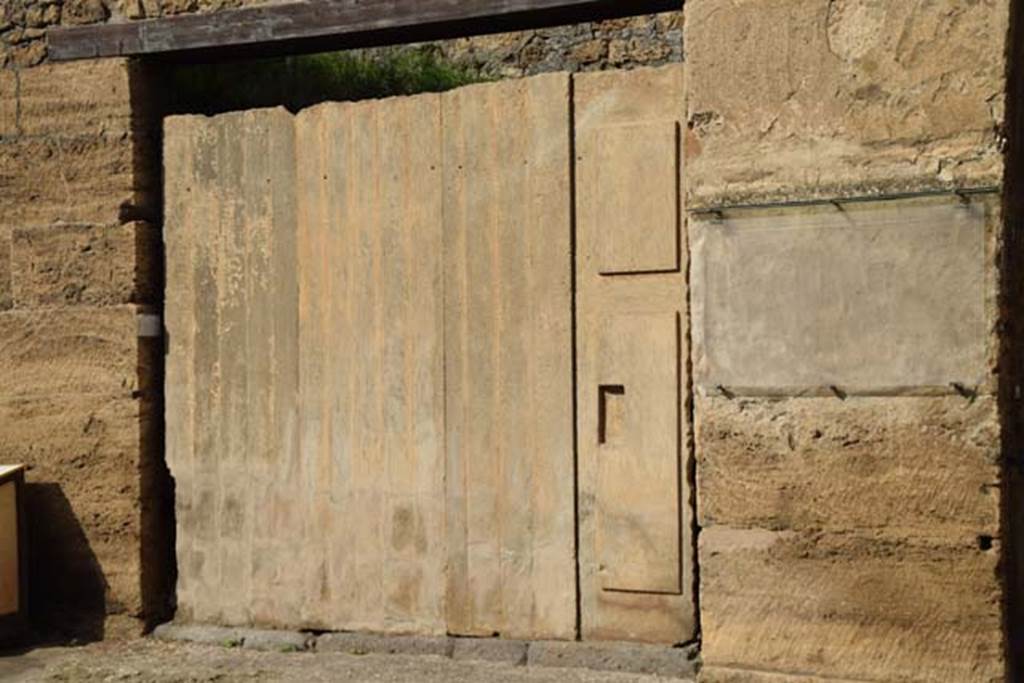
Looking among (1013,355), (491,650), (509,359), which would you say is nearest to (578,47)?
(509,359)

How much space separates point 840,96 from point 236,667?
8.69 feet

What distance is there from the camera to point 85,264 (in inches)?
207

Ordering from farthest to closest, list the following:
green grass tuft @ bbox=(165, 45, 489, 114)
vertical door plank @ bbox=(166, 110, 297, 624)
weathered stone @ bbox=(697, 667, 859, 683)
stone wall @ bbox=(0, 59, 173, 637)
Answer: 1. green grass tuft @ bbox=(165, 45, 489, 114)
2. stone wall @ bbox=(0, 59, 173, 637)
3. vertical door plank @ bbox=(166, 110, 297, 624)
4. weathered stone @ bbox=(697, 667, 859, 683)

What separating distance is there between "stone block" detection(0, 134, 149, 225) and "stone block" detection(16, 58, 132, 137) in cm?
4

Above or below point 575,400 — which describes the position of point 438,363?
above

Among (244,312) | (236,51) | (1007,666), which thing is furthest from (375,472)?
(1007,666)

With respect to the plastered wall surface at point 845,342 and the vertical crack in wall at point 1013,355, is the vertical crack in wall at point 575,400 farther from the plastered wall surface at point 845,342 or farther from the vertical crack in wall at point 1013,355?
the vertical crack in wall at point 1013,355

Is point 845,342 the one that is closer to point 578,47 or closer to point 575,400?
point 575,400

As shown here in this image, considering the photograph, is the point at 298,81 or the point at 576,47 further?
the point at 576,47

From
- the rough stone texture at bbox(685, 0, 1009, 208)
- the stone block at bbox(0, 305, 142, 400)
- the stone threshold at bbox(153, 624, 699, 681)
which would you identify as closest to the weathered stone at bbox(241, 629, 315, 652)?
the stone threshold at bbox(153, 624, 699, 681)

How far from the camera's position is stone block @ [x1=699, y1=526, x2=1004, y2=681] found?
3.80 meters

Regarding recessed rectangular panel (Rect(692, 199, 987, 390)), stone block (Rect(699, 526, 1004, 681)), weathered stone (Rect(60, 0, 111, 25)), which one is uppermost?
weathered stone (Rect(60, 0, 111, 25))

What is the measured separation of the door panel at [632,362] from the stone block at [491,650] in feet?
0.78

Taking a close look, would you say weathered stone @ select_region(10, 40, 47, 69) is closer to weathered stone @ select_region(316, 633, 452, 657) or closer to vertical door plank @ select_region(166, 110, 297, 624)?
vertical door plank @ select_region(166, 110, 297, 624)
